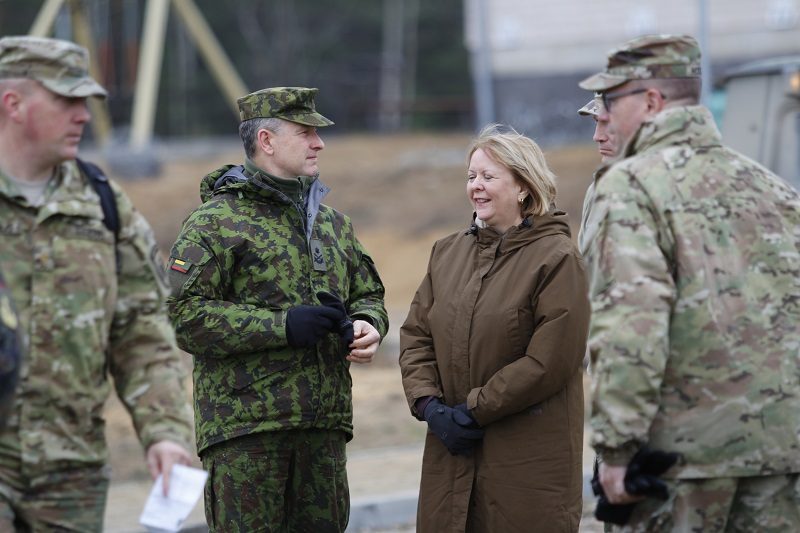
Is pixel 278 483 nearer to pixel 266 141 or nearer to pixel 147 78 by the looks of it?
pixel 266 141

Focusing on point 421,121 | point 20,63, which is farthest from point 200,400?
point 421,121

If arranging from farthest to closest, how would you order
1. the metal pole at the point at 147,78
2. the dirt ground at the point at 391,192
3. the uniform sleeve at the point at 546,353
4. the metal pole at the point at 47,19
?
the metal pole at the point at 47,19
the metal pole at the point at 147,78
the dirt ground at the point at 391,192
the uniform sleeve at the point at 546,353

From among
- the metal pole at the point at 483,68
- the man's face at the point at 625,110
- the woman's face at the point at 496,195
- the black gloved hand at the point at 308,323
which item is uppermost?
the man's face at the point at 625,110

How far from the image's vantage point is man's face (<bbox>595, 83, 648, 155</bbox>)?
3.82m

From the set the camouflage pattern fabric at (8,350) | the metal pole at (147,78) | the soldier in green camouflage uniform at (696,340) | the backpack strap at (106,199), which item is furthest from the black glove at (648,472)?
the metal pole at (147,78)

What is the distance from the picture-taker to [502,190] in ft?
16.6

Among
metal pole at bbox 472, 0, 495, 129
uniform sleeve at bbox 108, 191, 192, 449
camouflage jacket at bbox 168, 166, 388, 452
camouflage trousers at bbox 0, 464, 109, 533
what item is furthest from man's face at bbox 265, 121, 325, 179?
metal pole at bbox 472, 0, 495, 129

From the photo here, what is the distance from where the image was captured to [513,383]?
15.6 ft

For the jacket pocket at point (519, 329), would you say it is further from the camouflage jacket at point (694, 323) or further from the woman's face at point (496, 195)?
the camouflage jacket at point (694, 323)

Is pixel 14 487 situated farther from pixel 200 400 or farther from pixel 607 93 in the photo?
pixel 607 93

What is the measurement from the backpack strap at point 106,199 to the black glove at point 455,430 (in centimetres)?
160

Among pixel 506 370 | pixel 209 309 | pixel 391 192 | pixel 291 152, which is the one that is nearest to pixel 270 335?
pixel 209 309

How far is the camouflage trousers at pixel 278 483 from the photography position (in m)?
4.89

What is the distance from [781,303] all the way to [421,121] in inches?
1506
